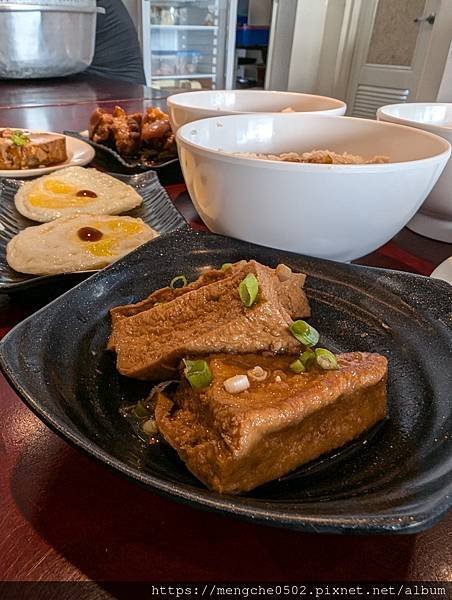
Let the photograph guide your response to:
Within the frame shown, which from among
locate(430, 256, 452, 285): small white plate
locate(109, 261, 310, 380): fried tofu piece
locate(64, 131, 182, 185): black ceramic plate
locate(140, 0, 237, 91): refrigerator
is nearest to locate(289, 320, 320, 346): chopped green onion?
locate(109, 261, 310, 380): fried tofu piece

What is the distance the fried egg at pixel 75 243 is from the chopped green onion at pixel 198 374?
512 millimetres

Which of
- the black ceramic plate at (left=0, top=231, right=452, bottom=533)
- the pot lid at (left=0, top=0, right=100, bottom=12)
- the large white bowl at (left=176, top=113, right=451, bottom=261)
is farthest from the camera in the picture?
the pot lid at (left=0, top=0, right=100, bottom=12)

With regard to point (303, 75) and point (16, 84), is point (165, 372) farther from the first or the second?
point (303, 75)

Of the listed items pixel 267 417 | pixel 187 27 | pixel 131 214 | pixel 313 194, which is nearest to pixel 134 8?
pixel 187 27

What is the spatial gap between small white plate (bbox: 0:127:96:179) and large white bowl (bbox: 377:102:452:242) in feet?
3.76

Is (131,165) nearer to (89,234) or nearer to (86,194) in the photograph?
(86,194)

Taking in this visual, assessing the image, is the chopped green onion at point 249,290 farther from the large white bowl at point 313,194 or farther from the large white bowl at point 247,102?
the large white bowl at point 247,102

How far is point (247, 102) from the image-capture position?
73.4 inches

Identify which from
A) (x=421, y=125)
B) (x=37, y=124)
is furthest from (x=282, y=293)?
(x=37, y=124)

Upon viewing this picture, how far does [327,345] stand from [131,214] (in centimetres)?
87

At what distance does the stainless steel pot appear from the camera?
4082 mm

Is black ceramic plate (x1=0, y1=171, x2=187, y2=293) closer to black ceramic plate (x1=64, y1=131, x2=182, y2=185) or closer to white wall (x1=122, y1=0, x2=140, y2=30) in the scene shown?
black ceramic plate (x1=64, y1=131, x2=182, y2=185)

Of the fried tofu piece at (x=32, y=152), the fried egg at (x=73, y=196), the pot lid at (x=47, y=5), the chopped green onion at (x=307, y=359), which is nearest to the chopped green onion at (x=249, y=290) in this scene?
the chopped green onion at (x=307, y=359)

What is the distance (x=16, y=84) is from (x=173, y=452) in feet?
16.0
